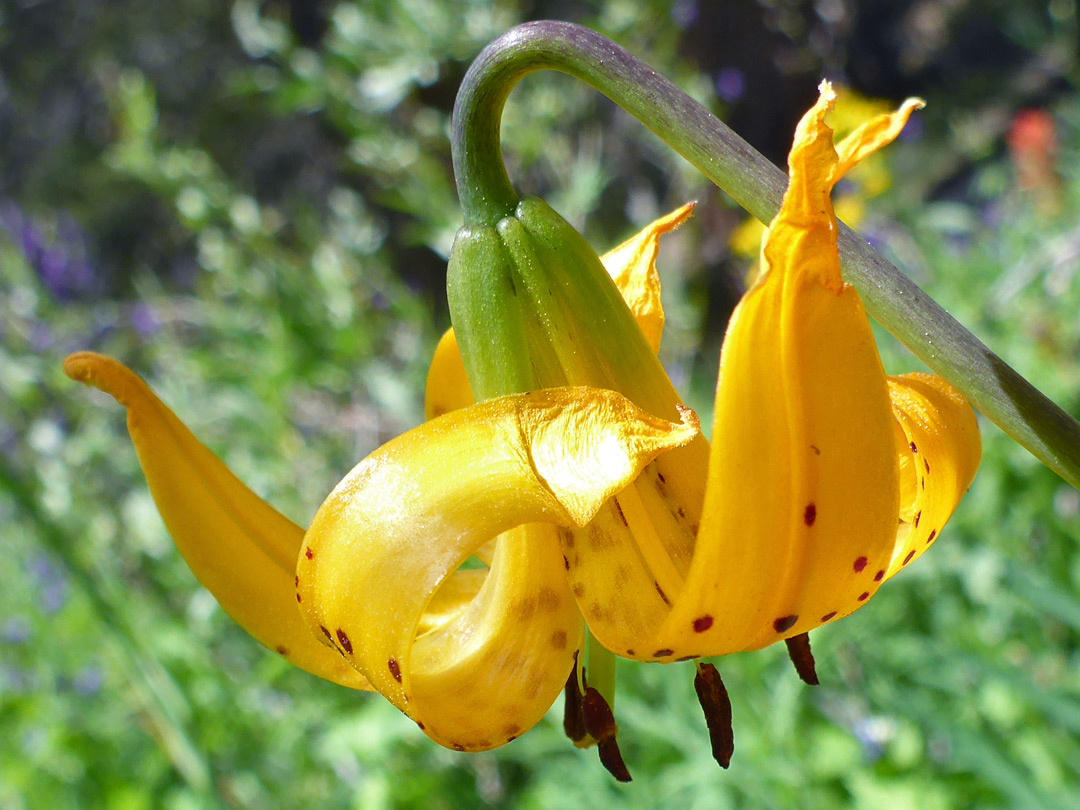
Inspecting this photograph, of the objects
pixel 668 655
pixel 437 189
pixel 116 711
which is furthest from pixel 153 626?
pixel 668 655

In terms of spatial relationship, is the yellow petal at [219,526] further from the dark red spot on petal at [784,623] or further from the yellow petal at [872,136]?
the yellow petal at [872,136]

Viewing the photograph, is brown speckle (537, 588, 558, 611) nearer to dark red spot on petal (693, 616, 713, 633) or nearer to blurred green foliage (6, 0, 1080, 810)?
dark red spot on petal (693, 616, 713, 633)

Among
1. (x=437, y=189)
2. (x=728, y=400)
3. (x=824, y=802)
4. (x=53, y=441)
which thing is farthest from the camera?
(x=437, y=189)

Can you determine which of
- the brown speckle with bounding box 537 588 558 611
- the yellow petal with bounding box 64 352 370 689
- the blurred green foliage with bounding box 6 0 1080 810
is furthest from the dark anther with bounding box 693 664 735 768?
the blurred green foliage with bounding box 6 0 1080 810

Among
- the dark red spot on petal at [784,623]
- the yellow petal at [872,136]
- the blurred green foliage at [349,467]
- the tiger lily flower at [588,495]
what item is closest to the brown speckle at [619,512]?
the tiger lily flower at [588,495]

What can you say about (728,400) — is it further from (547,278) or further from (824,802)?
(824,802)

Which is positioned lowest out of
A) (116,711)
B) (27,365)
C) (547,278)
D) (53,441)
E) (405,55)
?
(116,711)
